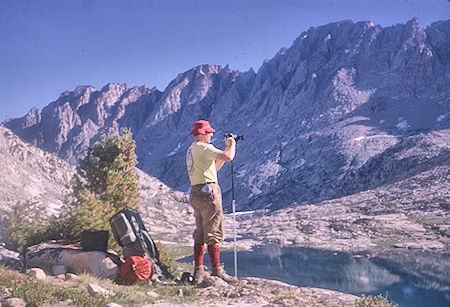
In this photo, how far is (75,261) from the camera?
29.0 ft

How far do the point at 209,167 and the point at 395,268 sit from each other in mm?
58917

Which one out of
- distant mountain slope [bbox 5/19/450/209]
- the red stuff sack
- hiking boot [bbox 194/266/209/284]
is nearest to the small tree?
the red stuff sack

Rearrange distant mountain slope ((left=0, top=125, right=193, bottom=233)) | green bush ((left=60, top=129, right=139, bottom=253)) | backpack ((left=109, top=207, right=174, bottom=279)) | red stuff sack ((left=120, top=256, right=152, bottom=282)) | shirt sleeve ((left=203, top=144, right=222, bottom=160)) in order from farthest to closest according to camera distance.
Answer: distant mountain slope ((left=0, top=125, right=193, bottom=233)) → green bush ((left=60, top=129, right=139, bottom=253)) → backpack ((left=109, top=207, right=174, bottom=279)) → red stuff sack ((left=120, top=256, right=152, bottom=282)) → shirt sleeve ((left=203, top=144, right=222, bottom=160))

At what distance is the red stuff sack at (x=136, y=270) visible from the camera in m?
7.73

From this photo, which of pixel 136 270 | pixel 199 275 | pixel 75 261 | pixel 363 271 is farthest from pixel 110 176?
pixel 363 271

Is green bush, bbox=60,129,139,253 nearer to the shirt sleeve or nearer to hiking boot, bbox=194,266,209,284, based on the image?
hiking boot, bbox=194,266,209,284

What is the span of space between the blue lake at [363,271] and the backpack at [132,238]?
3992 centimetres

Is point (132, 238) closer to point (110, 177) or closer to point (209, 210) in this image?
point (209, 210)

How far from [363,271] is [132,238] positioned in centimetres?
5471

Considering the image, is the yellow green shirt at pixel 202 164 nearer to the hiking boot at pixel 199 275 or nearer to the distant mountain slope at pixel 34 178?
the hiking boot at pixel 199 275

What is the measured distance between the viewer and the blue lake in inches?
1716

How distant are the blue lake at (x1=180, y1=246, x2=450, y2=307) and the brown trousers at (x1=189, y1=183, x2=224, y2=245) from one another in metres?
40.9

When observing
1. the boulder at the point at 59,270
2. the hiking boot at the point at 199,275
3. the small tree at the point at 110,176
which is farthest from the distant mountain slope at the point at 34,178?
the hiking boot at the point at 199,275

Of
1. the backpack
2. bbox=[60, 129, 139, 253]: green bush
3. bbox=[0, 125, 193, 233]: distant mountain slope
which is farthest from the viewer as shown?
bbox=[0, 125, 193, 233]: distant mountain slope
